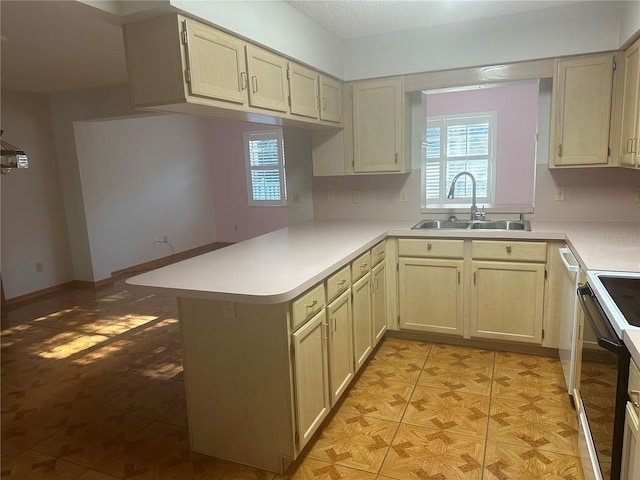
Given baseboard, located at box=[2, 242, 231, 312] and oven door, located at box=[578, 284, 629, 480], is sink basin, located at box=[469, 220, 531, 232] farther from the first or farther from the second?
baseboard, located at box=[2, 242, 231, 312]

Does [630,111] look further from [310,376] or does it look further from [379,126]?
[310,376]

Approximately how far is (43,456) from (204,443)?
828 mm

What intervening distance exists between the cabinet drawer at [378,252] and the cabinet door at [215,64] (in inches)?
50.3

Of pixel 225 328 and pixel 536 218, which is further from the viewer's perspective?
pixel 536 218

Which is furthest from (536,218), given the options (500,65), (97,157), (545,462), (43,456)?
(97,157)

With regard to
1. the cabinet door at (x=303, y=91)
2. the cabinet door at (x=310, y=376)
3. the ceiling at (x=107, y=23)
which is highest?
the ceiling at (x=107, y=23)

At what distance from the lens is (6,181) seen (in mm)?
4715

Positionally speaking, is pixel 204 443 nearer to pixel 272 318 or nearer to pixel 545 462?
pixel 272 318

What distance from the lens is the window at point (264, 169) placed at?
716 centimetres

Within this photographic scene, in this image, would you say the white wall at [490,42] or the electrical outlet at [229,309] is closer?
the electrical outlet at [229,309]

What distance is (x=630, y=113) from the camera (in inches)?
102

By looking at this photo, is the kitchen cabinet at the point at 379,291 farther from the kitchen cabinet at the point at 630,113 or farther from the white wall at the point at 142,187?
the white wall at the point at 142,187

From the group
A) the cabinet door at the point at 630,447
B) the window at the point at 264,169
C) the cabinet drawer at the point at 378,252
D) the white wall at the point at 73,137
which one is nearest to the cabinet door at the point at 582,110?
the cabinet drawer at the point at 378,252

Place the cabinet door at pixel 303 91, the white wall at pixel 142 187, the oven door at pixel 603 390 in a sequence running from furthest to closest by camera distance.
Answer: the white wall at pixel 142 187 → the cabinet door at pixel 303 91 → the oven door at pixel 603 390
